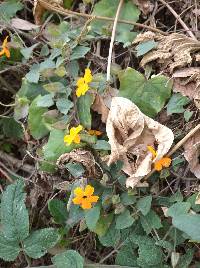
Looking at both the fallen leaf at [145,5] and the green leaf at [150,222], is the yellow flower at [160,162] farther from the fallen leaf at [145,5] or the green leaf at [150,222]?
the fallen leaf at [145,5]

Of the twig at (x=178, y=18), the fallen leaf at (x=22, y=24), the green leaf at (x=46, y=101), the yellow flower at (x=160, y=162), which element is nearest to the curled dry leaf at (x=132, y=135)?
the yellow flower at (x=160, y=162)

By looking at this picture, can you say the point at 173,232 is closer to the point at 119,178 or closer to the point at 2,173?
the point at 119,178

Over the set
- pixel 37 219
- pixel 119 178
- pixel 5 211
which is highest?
pixel 119 178

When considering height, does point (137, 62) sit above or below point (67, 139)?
above

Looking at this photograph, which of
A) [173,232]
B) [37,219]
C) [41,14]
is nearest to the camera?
[173,232]

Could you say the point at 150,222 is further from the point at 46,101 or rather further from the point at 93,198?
the point at 46,101

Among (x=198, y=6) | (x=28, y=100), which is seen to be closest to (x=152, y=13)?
(x=198, y=6)

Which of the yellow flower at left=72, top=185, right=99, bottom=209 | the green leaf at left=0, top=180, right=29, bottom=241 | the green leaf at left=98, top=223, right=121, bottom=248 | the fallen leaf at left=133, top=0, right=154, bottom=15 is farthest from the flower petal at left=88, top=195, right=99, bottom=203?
the fallen leaf at left=133, top=0, right=154, bottom=15

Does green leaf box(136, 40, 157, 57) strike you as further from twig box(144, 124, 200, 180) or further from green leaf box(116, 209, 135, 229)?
green leaf box(116, 209, 135, 229)
